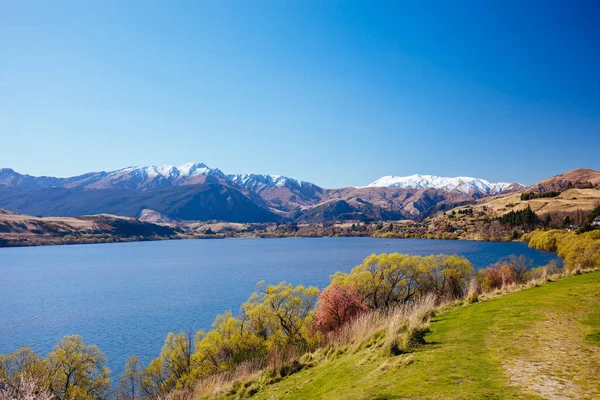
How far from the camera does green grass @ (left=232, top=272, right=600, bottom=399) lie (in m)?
8.78

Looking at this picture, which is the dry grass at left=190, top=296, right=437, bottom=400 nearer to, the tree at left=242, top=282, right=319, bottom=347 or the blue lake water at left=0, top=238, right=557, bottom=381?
the tree at left=242, top=282, right=319, bottom=347

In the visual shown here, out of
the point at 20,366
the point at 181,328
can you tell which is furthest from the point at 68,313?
the point at 20,366

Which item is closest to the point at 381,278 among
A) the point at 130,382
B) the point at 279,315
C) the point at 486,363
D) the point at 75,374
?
the point at 279,315

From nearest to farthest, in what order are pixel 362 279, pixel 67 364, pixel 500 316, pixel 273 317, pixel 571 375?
1. pixel 571 375
2. pixel 500 316
3. pixel 67 364
4. pixel 273 317
5. pixel 362 279

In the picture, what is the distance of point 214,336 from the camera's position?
3469cm

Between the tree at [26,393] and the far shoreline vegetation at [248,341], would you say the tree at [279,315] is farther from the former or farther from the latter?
the tree at [26,393]

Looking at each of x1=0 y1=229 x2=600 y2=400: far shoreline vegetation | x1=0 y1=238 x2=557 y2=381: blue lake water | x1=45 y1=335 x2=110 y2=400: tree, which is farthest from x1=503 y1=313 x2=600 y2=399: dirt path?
x1=0 y1=238 x2=557 y2=381: blue lake water

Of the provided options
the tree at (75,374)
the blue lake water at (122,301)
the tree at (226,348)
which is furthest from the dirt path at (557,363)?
the blue lake water at (122,301)

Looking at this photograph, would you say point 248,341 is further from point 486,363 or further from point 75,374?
point 486,363

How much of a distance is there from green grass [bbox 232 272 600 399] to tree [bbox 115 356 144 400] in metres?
24.7

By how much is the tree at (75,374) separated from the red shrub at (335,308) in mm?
20103

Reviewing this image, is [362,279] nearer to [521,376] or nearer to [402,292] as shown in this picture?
[402,292]

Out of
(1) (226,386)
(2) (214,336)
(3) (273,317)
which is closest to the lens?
(1) (226,386)

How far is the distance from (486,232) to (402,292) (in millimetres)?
179241
